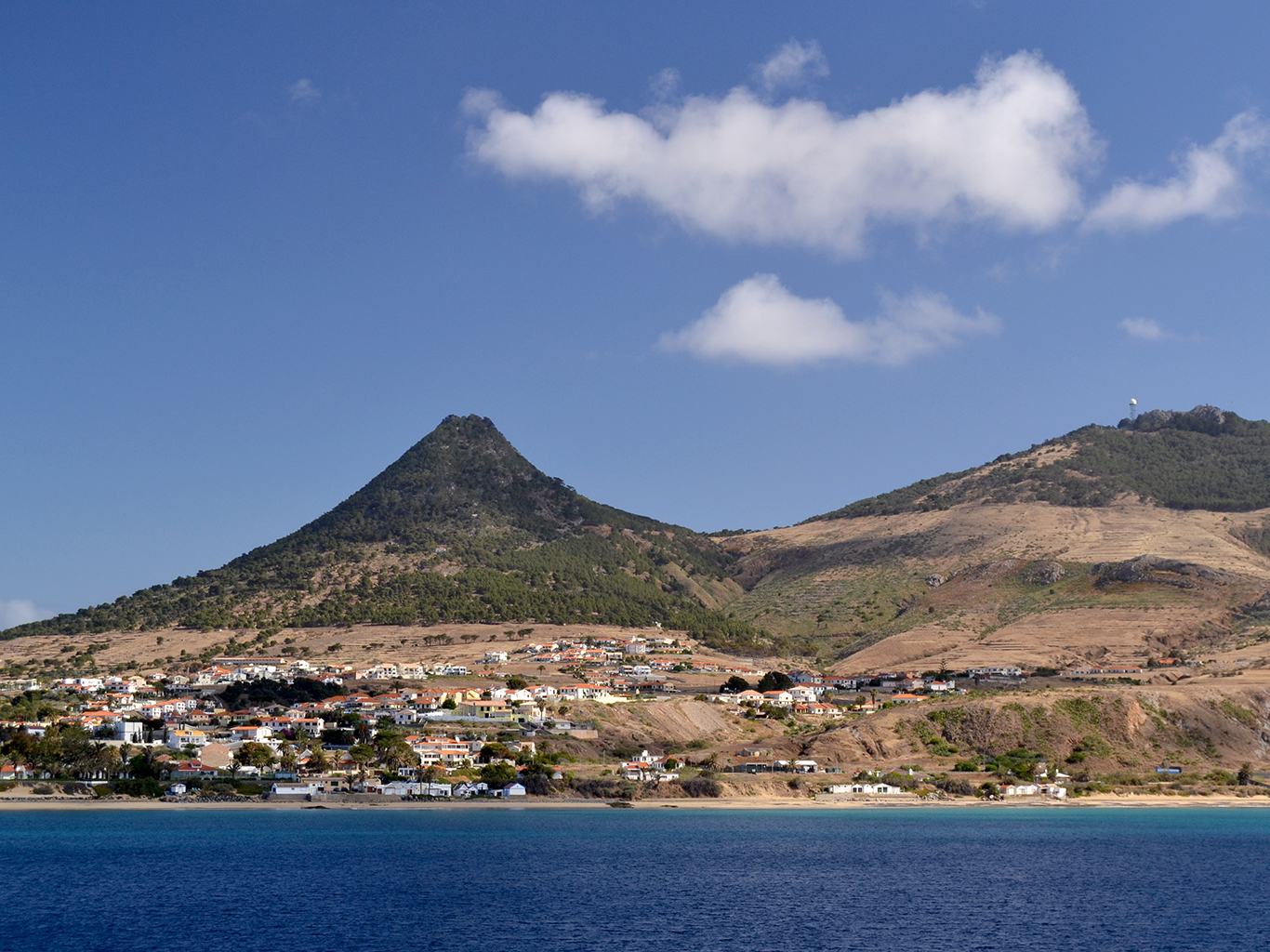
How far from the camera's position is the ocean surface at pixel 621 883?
168 feet

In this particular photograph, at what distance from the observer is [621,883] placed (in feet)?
206

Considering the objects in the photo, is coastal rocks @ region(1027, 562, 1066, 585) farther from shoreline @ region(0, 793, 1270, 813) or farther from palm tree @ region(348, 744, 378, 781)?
palm tree @ region(348, 744, 378, 781)

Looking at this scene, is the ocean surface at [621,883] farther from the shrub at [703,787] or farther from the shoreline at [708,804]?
the shrub at [703,787]

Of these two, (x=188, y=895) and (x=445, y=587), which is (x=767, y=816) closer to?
(x=188, y=895)

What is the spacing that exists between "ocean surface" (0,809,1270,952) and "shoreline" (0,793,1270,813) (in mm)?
3072

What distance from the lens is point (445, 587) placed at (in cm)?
19200

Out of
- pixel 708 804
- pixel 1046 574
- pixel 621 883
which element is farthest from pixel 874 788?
pixel 1046 574

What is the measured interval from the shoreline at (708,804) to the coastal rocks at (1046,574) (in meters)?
75.3

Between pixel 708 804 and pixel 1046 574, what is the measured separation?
9714 cm

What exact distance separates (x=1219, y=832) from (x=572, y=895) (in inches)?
1992

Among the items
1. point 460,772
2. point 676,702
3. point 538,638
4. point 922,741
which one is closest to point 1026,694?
point 922,741

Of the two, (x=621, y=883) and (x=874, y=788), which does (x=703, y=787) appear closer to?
(x=874, y=788)

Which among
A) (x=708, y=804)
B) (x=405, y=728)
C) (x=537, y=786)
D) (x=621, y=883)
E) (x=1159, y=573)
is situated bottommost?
(x=708, y=804)

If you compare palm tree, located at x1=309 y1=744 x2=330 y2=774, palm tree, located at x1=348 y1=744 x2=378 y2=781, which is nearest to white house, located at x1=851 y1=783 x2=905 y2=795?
palm tree, located at x1=348 y1=744 x2=378 y2=781
